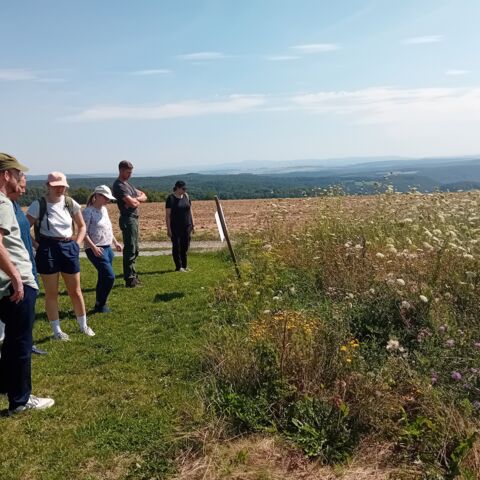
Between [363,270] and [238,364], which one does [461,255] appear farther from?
[238,364]

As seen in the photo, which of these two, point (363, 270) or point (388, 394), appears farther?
point (363, 270)

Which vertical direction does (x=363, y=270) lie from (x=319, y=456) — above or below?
above

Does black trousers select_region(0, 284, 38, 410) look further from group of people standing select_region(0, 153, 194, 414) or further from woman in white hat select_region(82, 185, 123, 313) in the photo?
woman in white hat select_region(82, 185, 123, 313)

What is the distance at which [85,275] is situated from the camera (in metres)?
10.7

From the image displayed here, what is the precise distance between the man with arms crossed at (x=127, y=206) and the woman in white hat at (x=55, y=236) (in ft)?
8.50

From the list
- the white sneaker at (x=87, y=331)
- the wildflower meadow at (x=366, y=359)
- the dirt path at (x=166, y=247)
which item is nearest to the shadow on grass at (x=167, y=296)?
the wildflower meadow at (x=366, y=359)

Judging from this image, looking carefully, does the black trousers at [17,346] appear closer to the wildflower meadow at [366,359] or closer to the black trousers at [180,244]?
the wildflower meadow at [366,359]

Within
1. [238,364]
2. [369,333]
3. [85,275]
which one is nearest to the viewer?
[238,364]

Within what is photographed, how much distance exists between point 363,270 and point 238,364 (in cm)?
304

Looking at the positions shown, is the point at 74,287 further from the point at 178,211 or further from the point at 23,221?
the point at 178,211

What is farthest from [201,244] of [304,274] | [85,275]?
[304,274]

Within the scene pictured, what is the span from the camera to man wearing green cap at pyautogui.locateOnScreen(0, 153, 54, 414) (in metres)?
3.79

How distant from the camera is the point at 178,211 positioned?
10320 millimetres

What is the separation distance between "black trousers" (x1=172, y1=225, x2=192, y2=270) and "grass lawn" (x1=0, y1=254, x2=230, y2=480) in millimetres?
2779
